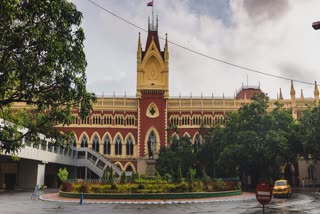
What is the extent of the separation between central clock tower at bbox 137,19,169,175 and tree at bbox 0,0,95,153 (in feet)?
141

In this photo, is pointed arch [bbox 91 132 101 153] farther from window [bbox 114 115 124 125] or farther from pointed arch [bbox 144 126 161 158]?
pointed arch [bbox 144 126 161 158]

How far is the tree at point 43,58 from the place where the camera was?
11.0m

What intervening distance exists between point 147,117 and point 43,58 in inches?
1837

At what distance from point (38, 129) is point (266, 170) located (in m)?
35.3

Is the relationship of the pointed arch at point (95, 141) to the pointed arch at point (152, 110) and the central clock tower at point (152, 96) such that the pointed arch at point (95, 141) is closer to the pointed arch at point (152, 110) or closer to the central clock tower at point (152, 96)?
the central clock tower at point (152, 96)

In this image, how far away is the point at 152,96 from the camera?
58.7m

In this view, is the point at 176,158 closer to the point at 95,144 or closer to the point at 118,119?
the point at 118,119

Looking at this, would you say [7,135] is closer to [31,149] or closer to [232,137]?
[31,149]

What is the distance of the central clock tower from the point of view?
5753cm

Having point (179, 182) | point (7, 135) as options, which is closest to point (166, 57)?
point (179, 182)

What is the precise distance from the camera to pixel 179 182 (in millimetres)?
28922

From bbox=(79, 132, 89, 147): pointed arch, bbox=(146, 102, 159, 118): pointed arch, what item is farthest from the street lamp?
bbox=(79, 132, 89, 147): pointed arch

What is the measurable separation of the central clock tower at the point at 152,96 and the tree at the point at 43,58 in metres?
43.0

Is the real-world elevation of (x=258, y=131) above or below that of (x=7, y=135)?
above
